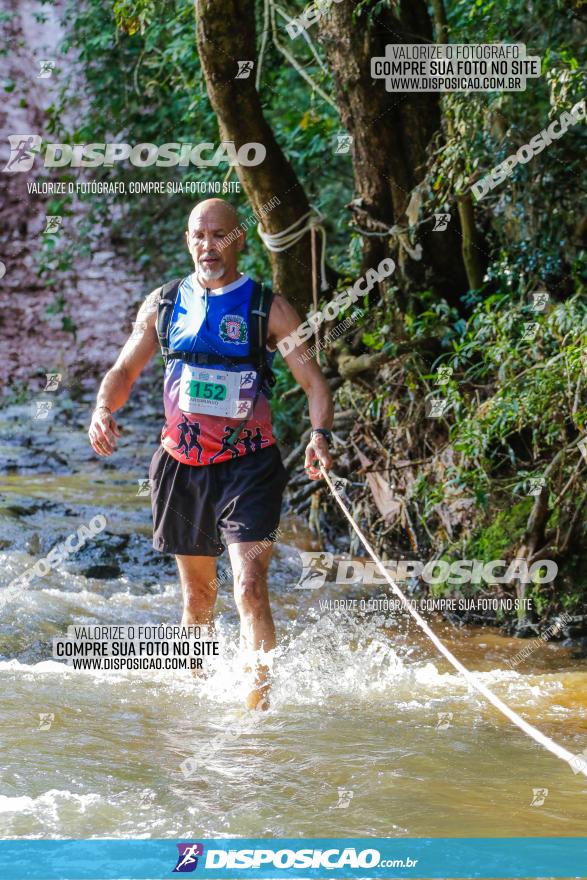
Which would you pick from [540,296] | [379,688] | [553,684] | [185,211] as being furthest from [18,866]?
[185,211]

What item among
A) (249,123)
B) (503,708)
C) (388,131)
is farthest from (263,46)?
(503,708)

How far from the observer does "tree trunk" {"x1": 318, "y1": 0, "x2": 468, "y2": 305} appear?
20.9 ft

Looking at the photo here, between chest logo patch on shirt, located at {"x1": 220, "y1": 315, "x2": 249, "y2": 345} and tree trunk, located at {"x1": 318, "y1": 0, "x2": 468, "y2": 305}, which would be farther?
tree trunk, located at {"x1": 318, "y1": 0, "x2": 468, "y2": 305}

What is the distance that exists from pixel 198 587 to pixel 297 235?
11.1 ft

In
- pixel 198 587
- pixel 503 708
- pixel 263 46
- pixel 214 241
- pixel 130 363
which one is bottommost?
pixel 503 708

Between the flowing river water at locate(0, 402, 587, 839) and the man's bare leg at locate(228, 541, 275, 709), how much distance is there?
3.8 inches

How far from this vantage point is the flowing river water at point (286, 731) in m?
2.69

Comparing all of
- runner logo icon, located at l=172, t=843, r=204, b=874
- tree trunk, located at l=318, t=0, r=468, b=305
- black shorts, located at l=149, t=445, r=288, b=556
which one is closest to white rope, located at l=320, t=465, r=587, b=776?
black shorts, located at l=149, t=445, r=288, b=556

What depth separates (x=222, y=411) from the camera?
3.73 metres

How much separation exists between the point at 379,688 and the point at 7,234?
10720 millimetres

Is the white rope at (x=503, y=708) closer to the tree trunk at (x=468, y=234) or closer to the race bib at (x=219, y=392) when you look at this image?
the race bib at (x=219, y=392)

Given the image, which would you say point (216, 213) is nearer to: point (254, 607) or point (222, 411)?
point (222, 411)

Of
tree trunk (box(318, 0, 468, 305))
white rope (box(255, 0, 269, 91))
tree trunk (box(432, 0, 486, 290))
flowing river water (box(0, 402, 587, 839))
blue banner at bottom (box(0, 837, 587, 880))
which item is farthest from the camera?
white rope (box(255, 0, 269, 91))

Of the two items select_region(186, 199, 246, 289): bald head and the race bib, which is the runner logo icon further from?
select_region(186, 199, 246, 289): bald head
